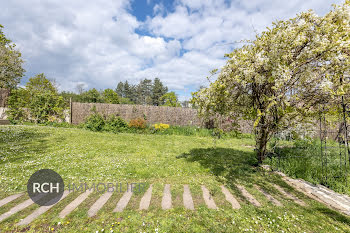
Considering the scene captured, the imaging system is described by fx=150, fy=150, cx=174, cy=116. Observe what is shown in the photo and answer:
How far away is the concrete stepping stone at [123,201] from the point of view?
237 centimetres

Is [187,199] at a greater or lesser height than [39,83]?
lesser

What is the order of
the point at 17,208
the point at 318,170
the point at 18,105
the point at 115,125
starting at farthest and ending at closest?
the point at 18,105 → the point at 115,125 → the point at 318,170 → the point at 17,208

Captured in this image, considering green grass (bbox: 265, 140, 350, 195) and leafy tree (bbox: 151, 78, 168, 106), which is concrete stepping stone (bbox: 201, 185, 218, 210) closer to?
green grass (bbox: 265, 140, 350, 195)

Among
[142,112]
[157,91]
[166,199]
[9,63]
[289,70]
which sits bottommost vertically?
[166,199]

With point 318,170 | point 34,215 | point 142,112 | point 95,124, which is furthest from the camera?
point 142,112

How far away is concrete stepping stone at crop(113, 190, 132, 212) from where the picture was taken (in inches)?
93.2

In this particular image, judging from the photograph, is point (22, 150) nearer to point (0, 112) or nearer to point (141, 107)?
point (141, 107)

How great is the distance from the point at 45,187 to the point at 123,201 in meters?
1.74

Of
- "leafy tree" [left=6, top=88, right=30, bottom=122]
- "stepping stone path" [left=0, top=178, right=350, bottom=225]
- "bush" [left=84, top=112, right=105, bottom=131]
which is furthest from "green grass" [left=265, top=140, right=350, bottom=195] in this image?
"leafy tree" [left=6, top=88, right=30, bottom=122]

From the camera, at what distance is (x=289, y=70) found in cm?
266

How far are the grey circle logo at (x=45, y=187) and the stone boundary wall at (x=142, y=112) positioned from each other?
9.90 m

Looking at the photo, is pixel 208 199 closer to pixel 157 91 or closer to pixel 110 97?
pixel 110 97

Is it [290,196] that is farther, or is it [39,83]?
[39,83]

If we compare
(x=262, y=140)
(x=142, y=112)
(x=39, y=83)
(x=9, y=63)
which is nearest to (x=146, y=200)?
(x=262, y=140)
